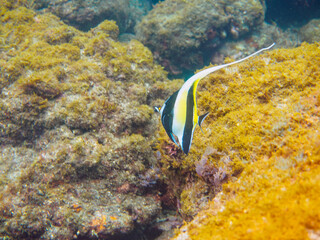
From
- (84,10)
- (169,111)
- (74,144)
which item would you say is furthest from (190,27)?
(169,111)

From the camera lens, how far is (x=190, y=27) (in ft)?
22.2

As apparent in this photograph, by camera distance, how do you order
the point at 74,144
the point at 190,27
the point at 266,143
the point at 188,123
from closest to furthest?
the point at 188,123 < the point at 266,143 < the point at 74,144 < the point at 190,27

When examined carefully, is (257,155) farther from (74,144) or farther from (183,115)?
(74,144)

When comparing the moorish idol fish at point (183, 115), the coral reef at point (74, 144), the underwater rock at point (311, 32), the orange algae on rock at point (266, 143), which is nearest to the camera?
the orange algae on rock at point (266, 143)

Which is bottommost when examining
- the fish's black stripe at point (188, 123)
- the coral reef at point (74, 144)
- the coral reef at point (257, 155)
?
the coral reef at point (74, 144)

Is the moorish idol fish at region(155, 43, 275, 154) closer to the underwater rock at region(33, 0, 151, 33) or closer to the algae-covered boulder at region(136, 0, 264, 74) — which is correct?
the algae-covered boulder at region(136, 0, 264, 74)

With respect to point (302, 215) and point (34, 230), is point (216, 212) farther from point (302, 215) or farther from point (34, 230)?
point (34, 230)

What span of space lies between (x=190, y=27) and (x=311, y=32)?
21.4 feet

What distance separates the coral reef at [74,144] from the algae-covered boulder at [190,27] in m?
3.00

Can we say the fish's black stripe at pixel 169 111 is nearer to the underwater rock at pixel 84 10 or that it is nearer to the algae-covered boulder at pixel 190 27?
the algae-covered boulder at pixel 190 27

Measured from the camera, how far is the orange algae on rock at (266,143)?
115 centimetres

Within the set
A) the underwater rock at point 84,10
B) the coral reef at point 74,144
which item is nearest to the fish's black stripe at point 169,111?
the coral reef at point 74,144

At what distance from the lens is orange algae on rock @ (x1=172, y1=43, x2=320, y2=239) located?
115 cm

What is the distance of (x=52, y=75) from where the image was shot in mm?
3699
